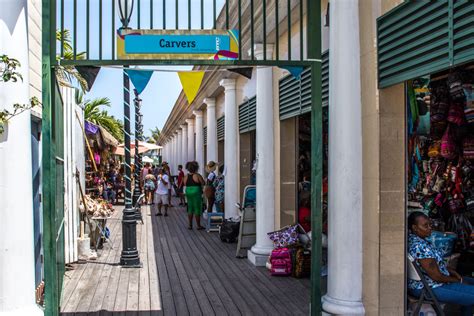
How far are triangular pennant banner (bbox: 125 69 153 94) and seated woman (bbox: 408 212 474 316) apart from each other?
274 centimetres

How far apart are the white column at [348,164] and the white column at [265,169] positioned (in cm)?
340

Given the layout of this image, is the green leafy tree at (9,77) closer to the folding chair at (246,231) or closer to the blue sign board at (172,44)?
the blue sign board at (172,44)

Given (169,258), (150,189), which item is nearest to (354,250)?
(169,258)

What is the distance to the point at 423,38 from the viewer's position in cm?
411

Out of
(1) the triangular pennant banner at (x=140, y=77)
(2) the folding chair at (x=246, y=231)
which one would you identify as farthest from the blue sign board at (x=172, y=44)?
(2) the folding chair at (x=246, y=231)

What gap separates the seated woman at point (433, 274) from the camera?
4758mm

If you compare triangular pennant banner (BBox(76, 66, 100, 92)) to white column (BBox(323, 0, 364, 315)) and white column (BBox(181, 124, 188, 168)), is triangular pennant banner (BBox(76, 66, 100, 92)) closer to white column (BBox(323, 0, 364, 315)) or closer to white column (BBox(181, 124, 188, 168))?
white column (BBox(323, 0, 364, 315))

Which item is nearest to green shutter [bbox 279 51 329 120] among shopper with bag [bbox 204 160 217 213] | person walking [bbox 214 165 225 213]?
person walking [bbox 214 165 225 213]

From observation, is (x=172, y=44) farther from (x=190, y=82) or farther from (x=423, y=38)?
(x=423, y=38)

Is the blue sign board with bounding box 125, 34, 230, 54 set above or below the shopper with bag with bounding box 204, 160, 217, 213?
above

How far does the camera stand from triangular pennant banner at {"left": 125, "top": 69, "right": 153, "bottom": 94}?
4793 mm

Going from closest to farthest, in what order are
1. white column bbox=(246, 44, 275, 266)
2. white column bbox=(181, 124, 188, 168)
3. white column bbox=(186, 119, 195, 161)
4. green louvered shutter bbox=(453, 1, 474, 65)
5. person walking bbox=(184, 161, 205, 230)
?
green louvered shutter bbox=(453, 1, 474, 65) → white column bbox=(246, 44, 275, 266) → person walking bbox=(184, 161, 205, 230) → white column bbox=(186, 119, 195, 161) → white column bbox=(181, 124, 188, 168)

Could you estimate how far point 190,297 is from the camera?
21.9 feet

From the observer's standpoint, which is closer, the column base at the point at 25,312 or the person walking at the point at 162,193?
the column base at the point at 25,312
